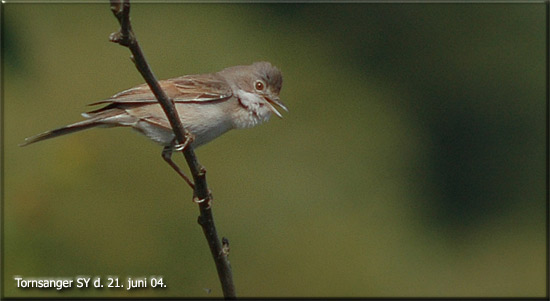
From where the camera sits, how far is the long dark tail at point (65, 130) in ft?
11.1

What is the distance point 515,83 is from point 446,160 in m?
1.56

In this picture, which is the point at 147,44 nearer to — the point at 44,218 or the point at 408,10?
the point at 44,218

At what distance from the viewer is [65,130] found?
11.5 ft

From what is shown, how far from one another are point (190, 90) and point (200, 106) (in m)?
0.12

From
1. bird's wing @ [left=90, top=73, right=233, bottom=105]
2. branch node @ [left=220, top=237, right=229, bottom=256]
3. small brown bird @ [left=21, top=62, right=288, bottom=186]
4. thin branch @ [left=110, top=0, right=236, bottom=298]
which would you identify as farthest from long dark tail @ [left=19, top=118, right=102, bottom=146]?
branch node @ [left=220, top=237, right=229, bottom=256]

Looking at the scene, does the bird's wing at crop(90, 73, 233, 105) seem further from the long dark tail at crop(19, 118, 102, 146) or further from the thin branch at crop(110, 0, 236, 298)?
the thin branch at crop(110, 0, 236, 298)

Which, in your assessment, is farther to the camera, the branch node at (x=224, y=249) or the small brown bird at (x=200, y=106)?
the small brown bird at (x=200, y=106)

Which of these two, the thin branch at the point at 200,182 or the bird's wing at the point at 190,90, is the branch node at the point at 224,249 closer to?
the thin branch at the point at 200,182

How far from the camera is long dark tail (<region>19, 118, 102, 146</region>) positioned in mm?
3385

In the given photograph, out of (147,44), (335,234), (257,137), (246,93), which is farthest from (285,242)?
(246,93)

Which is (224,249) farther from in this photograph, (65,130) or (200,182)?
(65,130)

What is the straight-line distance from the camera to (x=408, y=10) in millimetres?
11273

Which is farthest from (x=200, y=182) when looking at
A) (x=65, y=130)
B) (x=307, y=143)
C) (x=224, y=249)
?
(x=307, y=143)

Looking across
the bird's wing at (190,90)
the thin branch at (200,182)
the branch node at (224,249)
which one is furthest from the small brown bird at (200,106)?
the branch node at (224,249)
